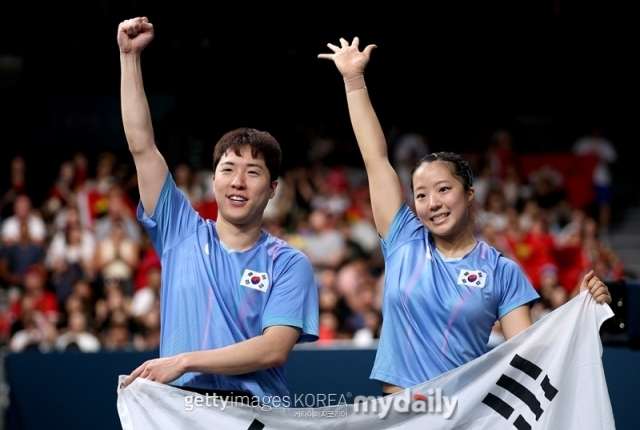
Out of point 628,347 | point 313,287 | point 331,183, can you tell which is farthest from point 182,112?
→ point 313,287

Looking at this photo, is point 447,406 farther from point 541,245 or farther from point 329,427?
point 541,245

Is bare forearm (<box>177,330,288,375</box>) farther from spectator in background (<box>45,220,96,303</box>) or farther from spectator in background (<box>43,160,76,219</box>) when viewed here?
spectator in background (<box>43,160,76,219</box>)

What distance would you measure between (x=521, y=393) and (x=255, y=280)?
1169mm

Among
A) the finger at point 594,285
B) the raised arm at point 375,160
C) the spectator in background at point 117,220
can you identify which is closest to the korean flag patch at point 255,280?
the raised arm at point 375,160

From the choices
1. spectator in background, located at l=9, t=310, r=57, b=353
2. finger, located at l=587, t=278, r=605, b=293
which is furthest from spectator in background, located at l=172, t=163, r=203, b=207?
finger, located at l=587, t=278, r=605, b=293

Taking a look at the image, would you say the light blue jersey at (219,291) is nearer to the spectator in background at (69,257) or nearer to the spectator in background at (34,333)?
the spectator in background at (34,333)

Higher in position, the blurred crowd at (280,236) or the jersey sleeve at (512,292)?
the blurred crowd at (280,236)

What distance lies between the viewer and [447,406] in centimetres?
397

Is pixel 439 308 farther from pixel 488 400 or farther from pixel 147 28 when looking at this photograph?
pixel 147 28

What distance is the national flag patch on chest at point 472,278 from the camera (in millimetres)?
4070

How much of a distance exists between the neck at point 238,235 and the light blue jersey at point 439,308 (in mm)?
594

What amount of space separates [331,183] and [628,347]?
21.9 ft

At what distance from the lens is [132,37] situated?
4090 millimetres

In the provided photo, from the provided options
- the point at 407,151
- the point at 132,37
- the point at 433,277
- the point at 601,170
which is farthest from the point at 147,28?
the point at 601,170
